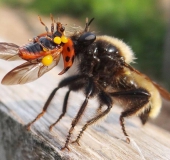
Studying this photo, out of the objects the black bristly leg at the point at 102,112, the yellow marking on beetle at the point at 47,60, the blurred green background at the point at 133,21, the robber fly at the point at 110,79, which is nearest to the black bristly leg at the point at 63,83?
the robber fly at the point at 110,79

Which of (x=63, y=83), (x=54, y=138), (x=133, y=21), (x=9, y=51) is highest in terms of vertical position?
(x=9, y=51)

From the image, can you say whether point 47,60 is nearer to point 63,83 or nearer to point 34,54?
point 34,54

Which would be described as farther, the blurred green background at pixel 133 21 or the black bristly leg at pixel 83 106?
the blurred green background at pixel 133 21

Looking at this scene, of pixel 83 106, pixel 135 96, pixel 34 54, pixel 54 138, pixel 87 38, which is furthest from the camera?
pixel 135 96

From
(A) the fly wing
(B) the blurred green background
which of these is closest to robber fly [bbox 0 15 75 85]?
(A) the fly wing

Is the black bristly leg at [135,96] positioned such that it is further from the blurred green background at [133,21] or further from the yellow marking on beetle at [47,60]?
the blurred green background at [133,21]

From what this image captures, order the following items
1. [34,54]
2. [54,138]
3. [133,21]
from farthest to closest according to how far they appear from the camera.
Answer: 1. [133,21]
2. [34,54]
3. [54,138]

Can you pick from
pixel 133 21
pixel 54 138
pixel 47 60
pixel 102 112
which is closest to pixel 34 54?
pixel 47 60
